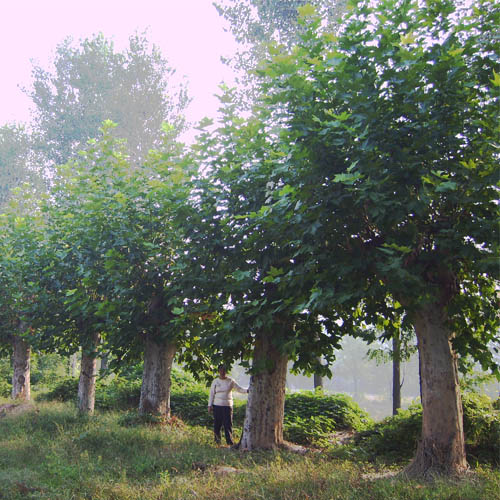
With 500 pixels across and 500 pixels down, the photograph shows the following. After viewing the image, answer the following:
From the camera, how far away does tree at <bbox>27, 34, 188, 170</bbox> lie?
3731 centimetres

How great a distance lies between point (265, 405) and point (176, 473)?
291 cm

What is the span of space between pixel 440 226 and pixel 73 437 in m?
10.2

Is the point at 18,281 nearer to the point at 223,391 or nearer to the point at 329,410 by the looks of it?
the point at 223,391

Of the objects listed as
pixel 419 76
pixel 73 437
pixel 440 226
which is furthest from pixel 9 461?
pixel 419 76

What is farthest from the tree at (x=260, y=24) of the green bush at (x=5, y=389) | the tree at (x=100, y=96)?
the green bush at (x=5, y=389)

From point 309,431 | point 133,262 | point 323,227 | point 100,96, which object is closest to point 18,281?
point 133,262

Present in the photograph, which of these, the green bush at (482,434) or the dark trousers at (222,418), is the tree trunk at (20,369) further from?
the green bush at (482,434)

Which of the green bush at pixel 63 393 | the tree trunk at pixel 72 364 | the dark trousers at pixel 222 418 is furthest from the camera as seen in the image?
the tree trunk at pixel 72 364

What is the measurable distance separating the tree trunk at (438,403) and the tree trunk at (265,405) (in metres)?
3.99

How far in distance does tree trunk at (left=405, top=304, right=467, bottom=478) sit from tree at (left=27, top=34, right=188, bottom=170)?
31085 millimetres

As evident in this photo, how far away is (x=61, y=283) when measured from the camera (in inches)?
653

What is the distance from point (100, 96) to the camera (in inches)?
1507

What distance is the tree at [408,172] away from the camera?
7434 mm

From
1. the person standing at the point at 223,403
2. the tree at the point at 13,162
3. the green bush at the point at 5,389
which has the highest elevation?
the tree at the point at 13,162
